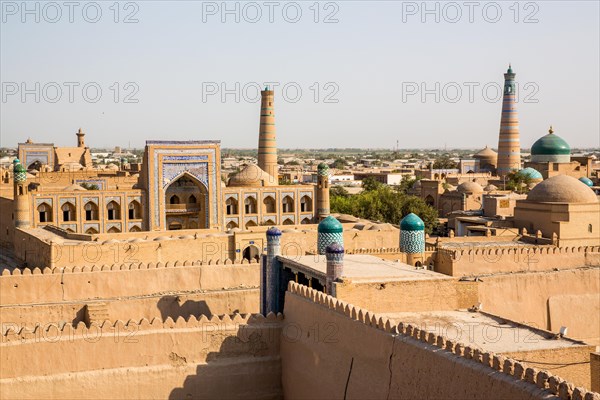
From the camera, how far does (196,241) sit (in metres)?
24.4

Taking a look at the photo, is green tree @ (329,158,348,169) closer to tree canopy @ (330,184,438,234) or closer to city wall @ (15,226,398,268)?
tree canopy @ (330,184,438,234)

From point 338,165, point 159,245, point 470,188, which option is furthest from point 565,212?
point 338,165

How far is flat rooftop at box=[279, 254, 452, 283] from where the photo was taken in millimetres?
15203

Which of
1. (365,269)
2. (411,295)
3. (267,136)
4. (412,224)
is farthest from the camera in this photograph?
(267,136)

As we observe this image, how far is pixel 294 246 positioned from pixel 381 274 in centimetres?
918

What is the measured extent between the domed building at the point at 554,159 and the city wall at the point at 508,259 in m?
30.1

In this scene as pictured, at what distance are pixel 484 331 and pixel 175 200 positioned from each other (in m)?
21.7

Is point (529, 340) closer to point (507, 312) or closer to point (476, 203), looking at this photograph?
point (507, 312)

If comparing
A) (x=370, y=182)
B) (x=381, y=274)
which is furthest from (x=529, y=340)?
(x=370, y=182)

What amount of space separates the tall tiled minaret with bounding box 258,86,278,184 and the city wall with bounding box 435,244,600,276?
21134mm

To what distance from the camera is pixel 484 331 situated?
13.3 m

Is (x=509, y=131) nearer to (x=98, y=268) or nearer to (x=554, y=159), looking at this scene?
(x=554, y=159)

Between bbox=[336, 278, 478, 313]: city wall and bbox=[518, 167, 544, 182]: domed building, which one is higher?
bbox=[518, 167, 544, 182]: domed building

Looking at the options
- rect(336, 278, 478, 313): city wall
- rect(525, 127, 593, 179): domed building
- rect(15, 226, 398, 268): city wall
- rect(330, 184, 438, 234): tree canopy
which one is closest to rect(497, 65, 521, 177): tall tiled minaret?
rect(525, 127, 593, 179): domed building
